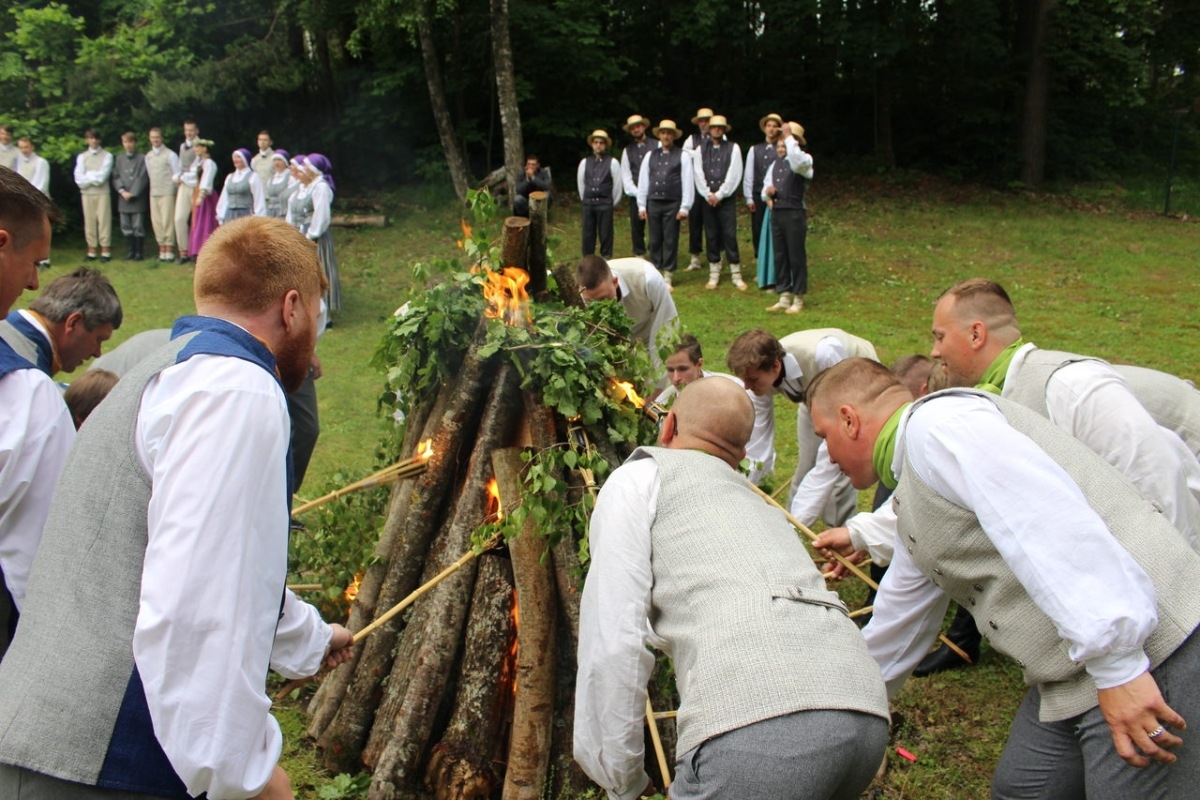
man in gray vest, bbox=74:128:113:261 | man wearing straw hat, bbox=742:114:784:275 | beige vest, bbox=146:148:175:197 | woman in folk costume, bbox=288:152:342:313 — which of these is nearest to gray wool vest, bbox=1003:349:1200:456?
man wearing straw hat, bbox=742:114:784:275

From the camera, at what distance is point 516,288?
475 cm

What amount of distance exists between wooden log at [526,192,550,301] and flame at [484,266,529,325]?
0.26 ft

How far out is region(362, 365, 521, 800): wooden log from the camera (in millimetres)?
4434

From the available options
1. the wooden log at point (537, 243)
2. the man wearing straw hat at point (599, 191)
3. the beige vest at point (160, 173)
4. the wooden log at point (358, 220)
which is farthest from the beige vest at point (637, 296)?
the wooden log at point (358, 220)

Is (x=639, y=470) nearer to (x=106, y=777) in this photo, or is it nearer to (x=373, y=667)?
(x=106, y=777)

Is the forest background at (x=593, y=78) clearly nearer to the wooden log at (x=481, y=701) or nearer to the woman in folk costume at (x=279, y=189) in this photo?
the woman in folk costume at (x=279, y=189)

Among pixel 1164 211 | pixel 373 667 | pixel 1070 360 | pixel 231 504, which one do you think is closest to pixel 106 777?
pixel 231 504

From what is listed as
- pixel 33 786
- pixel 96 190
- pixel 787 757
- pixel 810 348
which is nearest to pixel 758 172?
pixel 810 348

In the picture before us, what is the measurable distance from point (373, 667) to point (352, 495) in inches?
61.5

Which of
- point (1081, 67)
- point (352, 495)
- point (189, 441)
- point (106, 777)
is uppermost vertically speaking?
point (1081, 67)

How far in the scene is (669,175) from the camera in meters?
14.8

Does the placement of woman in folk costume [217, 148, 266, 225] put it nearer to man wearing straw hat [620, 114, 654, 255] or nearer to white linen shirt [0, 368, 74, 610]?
man wearing straw hat [620, 114, 654, 255]

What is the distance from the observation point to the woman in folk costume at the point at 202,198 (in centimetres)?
1656

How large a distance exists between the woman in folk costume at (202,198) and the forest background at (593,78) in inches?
83.9
